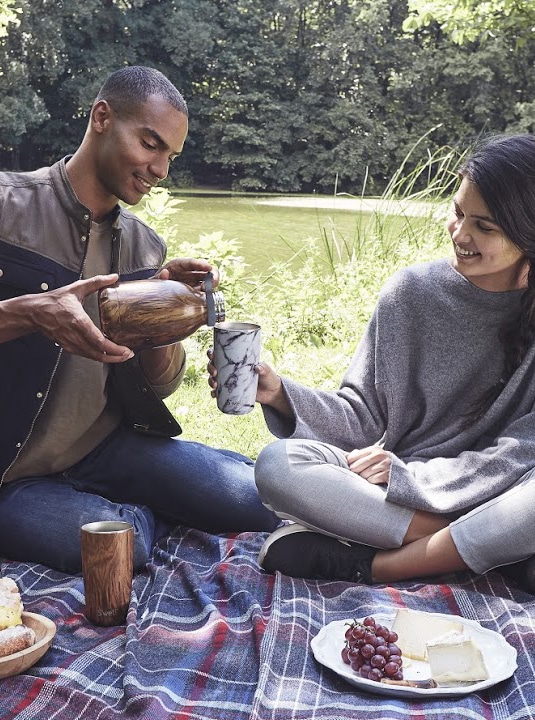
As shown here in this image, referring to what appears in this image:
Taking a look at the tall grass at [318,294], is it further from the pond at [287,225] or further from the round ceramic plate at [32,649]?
the round ceramic plate at [32,649]

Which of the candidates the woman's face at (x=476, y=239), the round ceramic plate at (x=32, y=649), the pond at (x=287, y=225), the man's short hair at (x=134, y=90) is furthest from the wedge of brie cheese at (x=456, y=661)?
the pond at (x=287, y=225)

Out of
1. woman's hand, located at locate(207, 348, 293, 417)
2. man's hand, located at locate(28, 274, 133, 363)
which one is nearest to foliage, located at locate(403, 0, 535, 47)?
woman's hand, located at locate(207, 348, 293, 417)

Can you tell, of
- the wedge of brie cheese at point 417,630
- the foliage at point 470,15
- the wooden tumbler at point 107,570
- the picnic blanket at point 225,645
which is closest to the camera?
the picnic blanket at point 225,645

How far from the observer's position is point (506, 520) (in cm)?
236

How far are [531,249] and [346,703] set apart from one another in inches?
53.1

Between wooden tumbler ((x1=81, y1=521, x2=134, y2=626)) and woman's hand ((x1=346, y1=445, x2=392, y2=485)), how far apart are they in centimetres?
73

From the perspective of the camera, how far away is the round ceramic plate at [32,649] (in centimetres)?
188

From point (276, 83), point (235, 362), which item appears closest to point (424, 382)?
point (235, 362)

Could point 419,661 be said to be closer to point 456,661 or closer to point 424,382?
point 456,661

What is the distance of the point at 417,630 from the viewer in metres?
2.02

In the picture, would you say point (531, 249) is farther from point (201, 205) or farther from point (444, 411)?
point (201, 205)

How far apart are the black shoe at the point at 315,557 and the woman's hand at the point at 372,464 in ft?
0.68

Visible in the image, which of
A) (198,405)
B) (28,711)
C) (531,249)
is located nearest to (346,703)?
(28,711)

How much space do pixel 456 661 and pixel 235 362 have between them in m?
0.87
